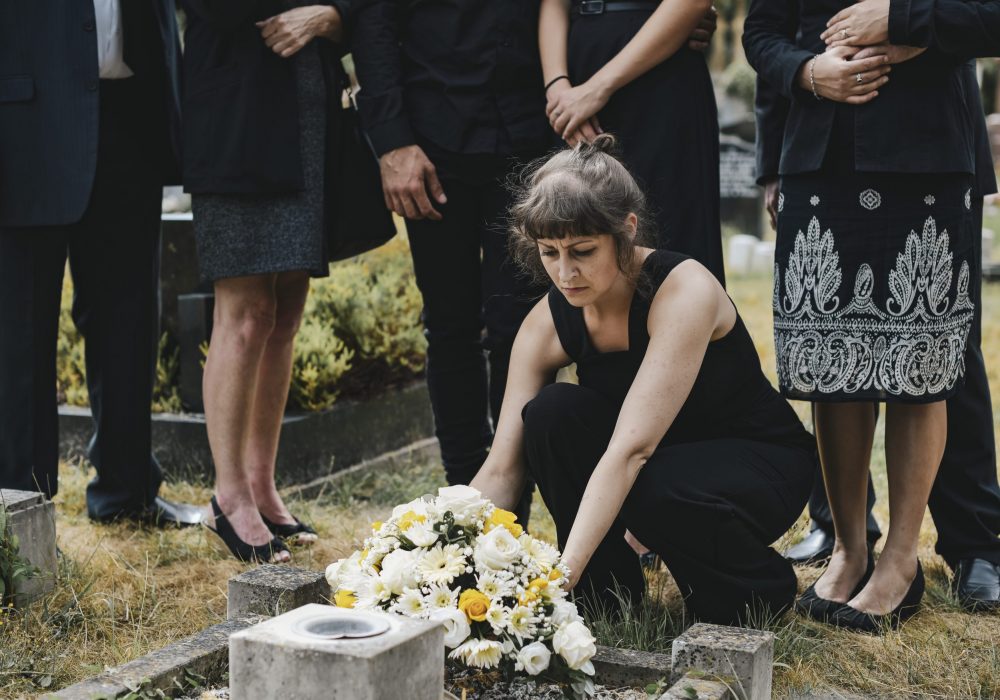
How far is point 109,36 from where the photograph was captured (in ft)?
11.1

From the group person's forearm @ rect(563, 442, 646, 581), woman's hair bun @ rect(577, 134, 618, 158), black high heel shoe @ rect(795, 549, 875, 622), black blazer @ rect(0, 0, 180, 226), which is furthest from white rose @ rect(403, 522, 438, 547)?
black blazer @ rect(0, 0, 180, 226)

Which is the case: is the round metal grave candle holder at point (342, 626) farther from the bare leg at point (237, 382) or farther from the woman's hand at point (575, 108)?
the woman's hand at point (575, 108)

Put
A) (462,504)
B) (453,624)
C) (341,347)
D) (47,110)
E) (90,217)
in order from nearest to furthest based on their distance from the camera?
(453,624)
(462,504)
(47,110)
(90,217)
(341,347)

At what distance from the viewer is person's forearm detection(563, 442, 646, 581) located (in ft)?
7.71

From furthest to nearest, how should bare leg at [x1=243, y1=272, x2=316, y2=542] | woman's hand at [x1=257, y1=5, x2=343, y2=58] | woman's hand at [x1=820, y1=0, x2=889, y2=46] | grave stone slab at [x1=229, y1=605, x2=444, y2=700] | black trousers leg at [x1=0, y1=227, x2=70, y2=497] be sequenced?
bare leg at [x1=243, y1=272, x2=316, y2=542] → black trousers leg at [x1=0, y1=227, x2=70, y2=497] → woman's hand at [x1=257, y1=5, x2=343, y2=58] → woman's hand at [x1=820, y1=0, x2=889, y2=46] → grave stone slab at [x1=229, y1=605, x2=444, y2=700]

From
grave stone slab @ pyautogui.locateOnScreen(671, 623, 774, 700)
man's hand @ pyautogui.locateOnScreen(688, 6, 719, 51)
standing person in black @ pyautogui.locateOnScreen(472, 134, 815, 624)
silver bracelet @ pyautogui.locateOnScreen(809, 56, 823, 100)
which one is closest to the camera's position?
grave stone slab @ pyautogui.locateOnScreen(671, 623, 774, 700)

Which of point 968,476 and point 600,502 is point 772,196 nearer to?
point 968,476

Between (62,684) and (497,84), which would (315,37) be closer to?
(497,84)

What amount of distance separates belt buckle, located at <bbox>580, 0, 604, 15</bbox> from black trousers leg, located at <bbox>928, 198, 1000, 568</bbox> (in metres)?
1.32

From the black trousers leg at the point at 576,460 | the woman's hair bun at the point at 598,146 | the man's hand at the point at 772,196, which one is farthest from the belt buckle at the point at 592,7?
the black trousers leg at the point at 576,460

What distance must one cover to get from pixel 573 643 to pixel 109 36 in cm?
234

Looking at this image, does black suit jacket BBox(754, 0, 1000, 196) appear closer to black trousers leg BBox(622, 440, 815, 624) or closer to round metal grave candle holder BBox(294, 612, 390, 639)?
black trousers leg BBox(622, 440, 815, 624)

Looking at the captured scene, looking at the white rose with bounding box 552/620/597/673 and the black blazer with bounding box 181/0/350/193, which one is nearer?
the white rose with bounding box 552/620/597/673

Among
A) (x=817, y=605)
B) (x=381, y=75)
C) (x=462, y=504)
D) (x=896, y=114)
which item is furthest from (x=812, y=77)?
(x=462, y=504)
